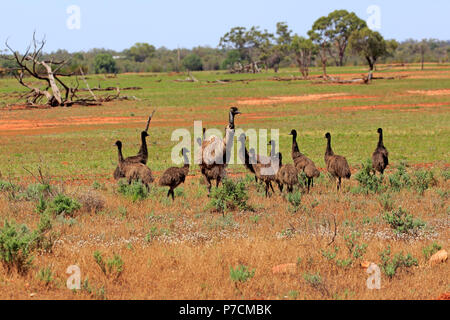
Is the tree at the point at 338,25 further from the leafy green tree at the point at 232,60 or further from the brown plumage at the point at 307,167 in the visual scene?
the brown plumage at the point at 307,167

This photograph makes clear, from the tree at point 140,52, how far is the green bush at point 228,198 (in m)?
142

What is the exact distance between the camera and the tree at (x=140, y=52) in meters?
150

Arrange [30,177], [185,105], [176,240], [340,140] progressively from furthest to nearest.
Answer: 1. [185,105]
2. [340,140]
3. [30,177]
4. [176,240]

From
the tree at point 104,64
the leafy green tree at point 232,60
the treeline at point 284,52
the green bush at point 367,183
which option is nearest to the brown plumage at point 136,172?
the green bush at point 367,183

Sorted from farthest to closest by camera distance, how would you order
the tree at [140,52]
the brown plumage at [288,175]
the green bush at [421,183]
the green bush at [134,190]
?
1. the tree at [140,52]
2. the green bush at [421,183]
3. the brown plumage at [288,175]
4. the green bush at [134,190]

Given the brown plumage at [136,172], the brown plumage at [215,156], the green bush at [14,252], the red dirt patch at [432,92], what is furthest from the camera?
the red dirt patch at [432,92]

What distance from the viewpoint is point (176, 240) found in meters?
8.77

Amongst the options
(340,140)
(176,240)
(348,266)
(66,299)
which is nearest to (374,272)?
(348,266)

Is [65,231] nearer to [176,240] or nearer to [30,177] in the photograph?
[176,240]

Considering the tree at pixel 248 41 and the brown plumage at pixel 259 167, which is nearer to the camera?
the brown plumage at pixel 259 167

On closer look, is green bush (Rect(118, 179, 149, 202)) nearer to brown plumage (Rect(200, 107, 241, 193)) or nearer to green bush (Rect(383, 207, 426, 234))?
brown plumage (Rect(200, 107, 241, 193))

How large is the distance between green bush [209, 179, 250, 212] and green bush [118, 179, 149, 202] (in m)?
1.56

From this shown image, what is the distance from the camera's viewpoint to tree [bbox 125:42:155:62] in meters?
150
